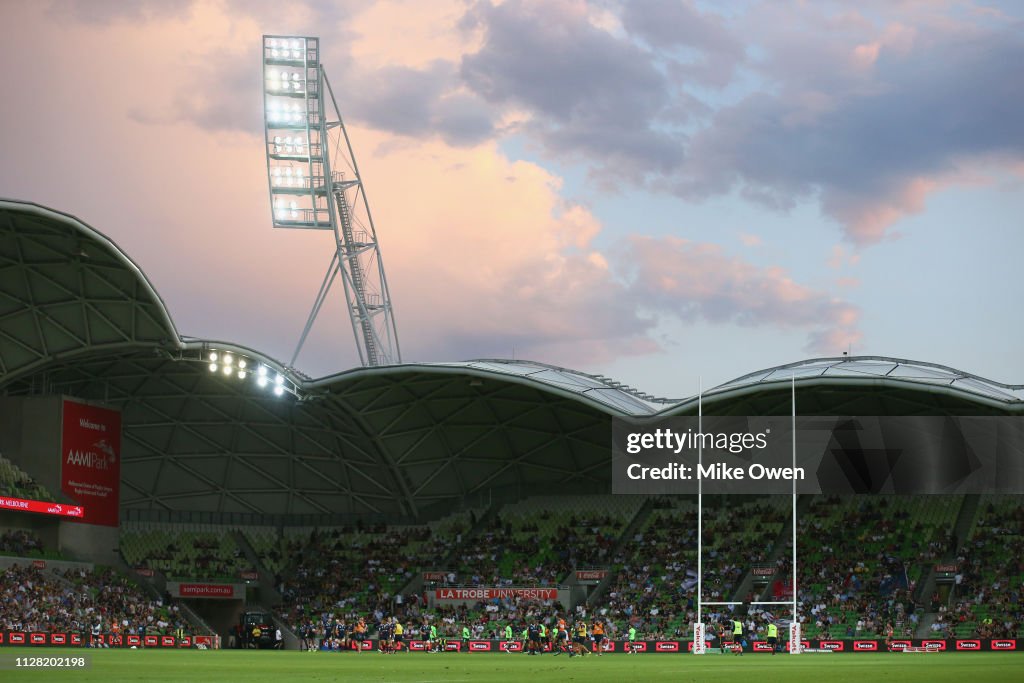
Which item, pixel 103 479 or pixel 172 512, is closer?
pixel 103 479

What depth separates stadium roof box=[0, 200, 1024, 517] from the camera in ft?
174

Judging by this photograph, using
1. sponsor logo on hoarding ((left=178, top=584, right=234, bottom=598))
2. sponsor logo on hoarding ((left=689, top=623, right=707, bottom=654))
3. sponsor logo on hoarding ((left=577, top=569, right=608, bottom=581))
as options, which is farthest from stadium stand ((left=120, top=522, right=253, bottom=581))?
sponsor logo on hoarding ((left=689, top=623, right=707, bottom=654))

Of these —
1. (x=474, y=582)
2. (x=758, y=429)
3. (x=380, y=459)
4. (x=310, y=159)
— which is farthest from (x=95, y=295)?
(x=758, y=429)

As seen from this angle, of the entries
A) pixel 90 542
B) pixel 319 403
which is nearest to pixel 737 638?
pixel 319 403

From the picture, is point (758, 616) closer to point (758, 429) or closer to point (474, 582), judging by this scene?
Answer: point (758, 429)

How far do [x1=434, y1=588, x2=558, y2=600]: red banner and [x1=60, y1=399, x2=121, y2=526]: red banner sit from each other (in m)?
16.6

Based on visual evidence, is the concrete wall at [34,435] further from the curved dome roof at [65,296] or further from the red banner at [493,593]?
the red banner at [493,593]

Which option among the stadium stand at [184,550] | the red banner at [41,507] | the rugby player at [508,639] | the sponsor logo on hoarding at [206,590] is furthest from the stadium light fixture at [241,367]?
the stadium stand at [184,550]

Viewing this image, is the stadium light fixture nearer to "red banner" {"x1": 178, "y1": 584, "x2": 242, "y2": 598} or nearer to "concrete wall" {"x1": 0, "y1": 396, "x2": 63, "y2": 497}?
"concrete wall" {"x1": 0, "y1": 396, "x2": 63, "y2": 497}

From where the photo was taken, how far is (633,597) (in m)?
62.3

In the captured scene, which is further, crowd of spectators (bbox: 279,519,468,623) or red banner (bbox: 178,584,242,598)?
crowd of spectators (bbox: 279,519,468,623)

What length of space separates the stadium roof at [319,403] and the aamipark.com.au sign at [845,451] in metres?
0.86

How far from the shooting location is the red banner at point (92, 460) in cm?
6222

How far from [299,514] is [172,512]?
6.84 metres
